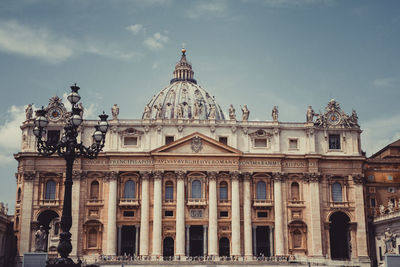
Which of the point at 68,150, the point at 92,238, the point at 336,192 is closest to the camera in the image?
the point at 68,150

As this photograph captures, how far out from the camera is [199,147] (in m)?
63.3

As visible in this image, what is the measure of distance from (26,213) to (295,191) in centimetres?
3292

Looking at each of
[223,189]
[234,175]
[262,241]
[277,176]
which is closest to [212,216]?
[223,189]

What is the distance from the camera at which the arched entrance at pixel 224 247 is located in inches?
2466

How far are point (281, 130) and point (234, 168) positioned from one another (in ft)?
27.2

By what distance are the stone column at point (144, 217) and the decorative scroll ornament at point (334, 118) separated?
2319cm

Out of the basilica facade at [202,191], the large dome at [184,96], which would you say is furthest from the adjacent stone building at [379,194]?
the large dome at [184,96]

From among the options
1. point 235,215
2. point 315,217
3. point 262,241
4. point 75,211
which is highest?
point 75,211

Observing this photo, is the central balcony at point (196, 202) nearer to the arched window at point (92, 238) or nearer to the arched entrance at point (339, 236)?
the arched window at point (92, 238)

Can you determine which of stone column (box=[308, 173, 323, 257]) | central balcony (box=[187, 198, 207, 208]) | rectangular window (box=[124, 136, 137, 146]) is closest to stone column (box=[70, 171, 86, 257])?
rectangular window (box=[124, 136, 137, 146])

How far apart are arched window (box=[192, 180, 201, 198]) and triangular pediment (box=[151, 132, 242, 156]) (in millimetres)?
3623

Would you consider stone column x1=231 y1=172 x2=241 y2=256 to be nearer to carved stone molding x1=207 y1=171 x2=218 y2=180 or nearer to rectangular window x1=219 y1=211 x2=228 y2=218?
rectangular window x1=219 y1=211 x2=228 y2=218

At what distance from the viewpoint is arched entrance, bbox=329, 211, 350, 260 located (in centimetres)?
6488

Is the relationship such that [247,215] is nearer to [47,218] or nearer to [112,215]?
[112,215]
